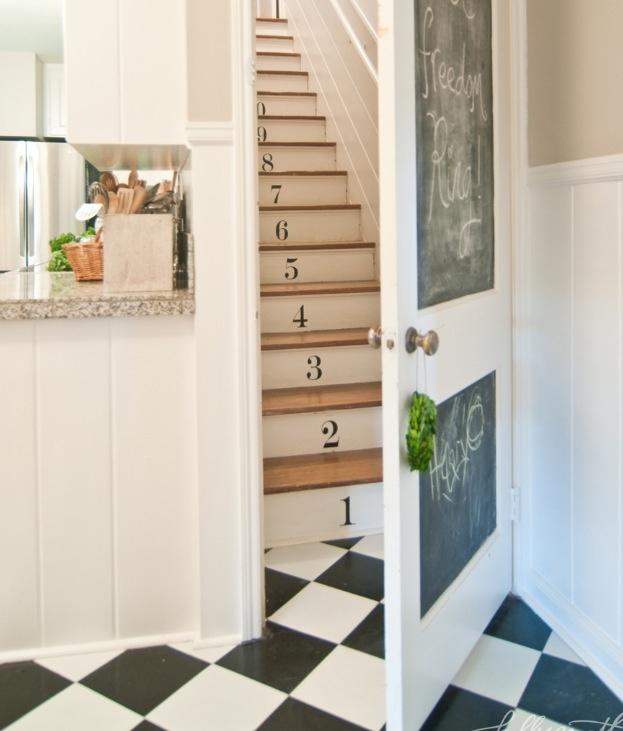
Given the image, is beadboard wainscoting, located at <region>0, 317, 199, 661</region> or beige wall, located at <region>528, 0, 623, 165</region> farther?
beadboard wainscoting, located at <region>0, 317, 199, 661</region>

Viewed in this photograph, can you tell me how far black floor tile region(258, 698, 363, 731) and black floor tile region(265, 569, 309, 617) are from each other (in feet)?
1.46

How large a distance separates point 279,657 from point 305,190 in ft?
8.49

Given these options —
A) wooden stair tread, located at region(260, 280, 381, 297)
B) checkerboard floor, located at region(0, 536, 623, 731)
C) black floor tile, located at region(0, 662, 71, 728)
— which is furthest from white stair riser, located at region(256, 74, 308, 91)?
black floor tile, located at region(0, 662, 71, 728)

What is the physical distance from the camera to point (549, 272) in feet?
6.26

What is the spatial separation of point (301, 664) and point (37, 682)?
2.10 ft

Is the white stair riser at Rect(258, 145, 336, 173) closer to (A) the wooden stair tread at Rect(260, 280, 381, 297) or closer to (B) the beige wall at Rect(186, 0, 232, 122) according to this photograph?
(A) the wooden stair tread at Rect(260, 280, 381, 297)

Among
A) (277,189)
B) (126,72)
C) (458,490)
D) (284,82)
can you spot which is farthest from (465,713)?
(284,82)

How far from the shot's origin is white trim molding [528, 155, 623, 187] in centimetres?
162

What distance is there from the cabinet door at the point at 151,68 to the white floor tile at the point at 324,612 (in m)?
1.33

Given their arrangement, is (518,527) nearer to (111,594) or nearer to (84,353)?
(111,594)

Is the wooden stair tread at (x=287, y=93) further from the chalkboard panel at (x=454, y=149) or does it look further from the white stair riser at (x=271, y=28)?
the chalkboard panel at (x=454, y=149)

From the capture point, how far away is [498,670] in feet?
5.84

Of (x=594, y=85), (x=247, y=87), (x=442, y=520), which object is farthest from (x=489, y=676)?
(x=247, y=87)

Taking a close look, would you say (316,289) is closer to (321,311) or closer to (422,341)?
(321,311)
